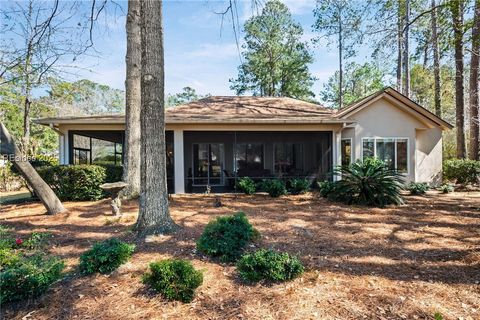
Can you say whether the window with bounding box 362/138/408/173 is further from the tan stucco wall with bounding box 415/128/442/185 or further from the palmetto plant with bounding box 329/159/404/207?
the palmetto plant with bounding box 329/159/404/207

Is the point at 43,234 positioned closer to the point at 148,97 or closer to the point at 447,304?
the point at 148,97

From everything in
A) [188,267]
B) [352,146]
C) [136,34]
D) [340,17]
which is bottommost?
[188,267]

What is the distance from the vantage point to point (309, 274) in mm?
3682

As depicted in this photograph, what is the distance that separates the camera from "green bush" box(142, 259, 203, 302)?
3.19m

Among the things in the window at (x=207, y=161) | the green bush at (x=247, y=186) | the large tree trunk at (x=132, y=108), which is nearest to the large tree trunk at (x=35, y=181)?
the large tree trunk at (x=132, y=108)

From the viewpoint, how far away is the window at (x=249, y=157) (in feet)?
50.4

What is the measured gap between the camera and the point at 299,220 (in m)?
6.45

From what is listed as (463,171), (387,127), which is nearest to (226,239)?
(387,127)

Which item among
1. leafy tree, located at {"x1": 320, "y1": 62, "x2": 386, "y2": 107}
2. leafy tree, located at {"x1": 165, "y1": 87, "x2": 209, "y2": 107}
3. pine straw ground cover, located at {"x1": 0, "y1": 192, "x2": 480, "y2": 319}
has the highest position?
A: leafy tree, located at {"x1": 165, "y1": 87, "x2": 209, "y2": 107}

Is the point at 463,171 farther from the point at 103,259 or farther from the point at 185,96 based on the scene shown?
the point at 185,96

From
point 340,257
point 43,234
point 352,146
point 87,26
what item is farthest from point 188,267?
point 352,146

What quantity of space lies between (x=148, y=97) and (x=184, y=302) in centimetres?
332

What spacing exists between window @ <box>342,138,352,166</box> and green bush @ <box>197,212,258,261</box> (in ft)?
31.8

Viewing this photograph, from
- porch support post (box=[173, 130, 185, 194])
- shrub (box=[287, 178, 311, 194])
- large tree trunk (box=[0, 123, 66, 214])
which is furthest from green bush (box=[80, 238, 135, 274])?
shrub (box=[287, 178, 311, 194])
